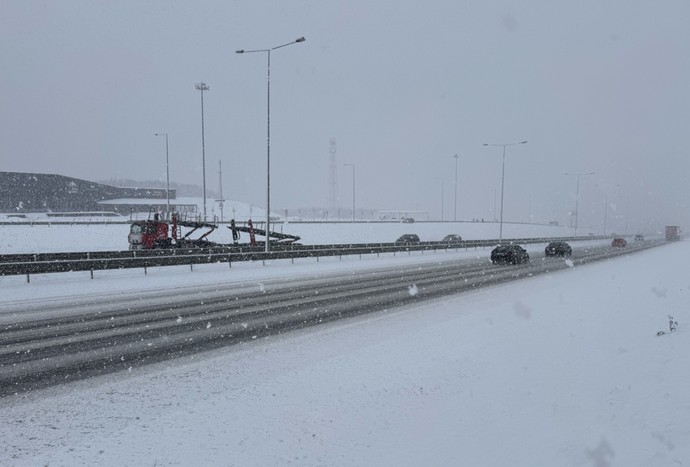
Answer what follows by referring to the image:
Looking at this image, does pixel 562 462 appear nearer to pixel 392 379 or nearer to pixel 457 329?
pixel 392 379

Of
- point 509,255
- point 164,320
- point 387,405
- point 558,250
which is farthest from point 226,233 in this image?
point 387,405

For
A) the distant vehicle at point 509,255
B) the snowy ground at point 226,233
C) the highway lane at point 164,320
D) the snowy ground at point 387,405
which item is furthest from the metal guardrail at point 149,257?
the snowy ground at point 387,405

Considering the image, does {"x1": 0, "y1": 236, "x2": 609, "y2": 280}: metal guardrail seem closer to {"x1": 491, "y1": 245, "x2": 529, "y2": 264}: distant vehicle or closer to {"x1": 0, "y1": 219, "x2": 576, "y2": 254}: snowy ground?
{"x1": 491, "y1": 245, "x2": 529, "y2": 264}: distant vehicle

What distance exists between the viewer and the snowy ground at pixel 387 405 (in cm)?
441

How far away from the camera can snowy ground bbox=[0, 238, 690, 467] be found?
14.5 feet

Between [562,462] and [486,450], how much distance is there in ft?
2.20

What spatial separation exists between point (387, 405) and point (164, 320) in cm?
674

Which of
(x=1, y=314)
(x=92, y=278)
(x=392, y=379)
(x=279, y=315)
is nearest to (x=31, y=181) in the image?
(x=92, y=278)

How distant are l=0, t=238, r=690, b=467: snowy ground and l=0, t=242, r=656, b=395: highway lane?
2.81ft

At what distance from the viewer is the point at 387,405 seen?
5645mm

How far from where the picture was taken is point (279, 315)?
11188 mm

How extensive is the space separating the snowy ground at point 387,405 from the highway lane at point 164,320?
2.81 ft

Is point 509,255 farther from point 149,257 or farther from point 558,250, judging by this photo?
point 149,257

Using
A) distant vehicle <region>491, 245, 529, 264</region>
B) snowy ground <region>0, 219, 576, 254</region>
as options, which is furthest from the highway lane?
snowy ground <region>0, 219, 576, 254</region>
